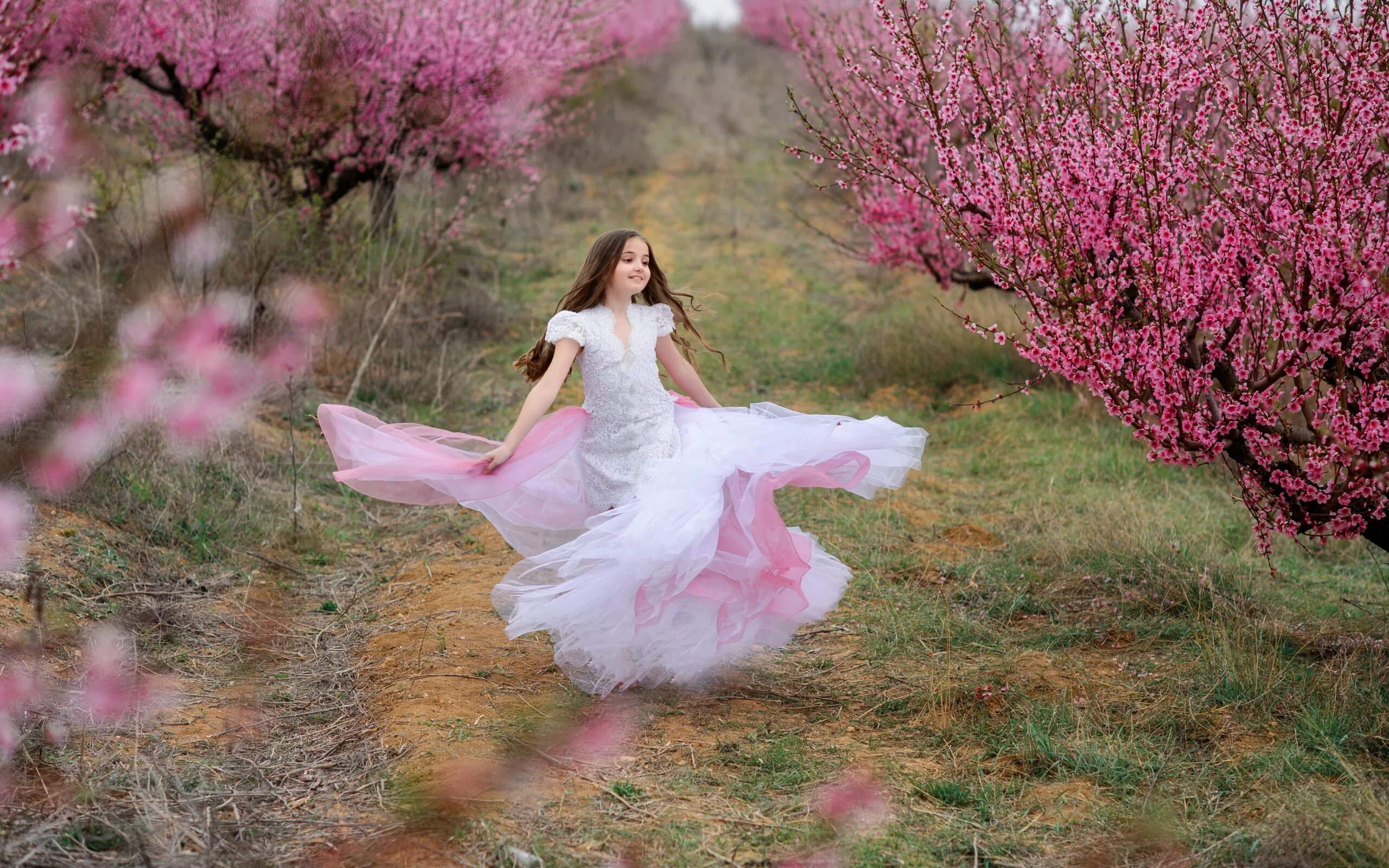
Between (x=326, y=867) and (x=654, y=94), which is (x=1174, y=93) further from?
(x=654, y=94)

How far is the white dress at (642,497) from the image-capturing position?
3.46 metres

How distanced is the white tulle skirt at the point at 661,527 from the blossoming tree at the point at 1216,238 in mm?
740

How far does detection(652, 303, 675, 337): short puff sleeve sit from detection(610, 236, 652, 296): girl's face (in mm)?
139

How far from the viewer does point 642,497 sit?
360 centimetres

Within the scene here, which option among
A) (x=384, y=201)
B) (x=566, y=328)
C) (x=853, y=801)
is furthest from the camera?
(x=384, y=201)

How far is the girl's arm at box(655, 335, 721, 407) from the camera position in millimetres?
4051

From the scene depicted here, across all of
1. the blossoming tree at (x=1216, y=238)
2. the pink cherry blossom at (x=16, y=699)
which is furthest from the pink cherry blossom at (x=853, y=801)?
the pink cherry blossom at (x=16, y=699)

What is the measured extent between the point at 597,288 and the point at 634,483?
0.67 meters

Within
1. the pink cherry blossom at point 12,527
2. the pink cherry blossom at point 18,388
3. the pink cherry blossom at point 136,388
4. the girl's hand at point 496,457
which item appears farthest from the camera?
the pink cherry blossom at point 136,388

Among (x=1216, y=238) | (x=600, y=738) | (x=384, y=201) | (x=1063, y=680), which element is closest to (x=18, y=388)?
(x=600, y=738)

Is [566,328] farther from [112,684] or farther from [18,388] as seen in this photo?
[18,388]

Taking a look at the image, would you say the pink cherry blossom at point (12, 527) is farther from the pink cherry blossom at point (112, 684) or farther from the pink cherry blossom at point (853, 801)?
the pink cherry blossom at point (853, 801)

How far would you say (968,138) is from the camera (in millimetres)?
7875

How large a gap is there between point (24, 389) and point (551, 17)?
7.14m
